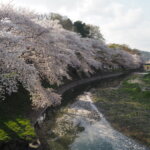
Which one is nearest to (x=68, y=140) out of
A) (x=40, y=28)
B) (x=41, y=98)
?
(x=41, y=98)

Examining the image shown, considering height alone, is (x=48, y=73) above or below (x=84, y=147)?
above

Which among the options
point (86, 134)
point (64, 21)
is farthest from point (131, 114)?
point (64, 21)

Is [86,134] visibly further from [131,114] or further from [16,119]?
[131,114]

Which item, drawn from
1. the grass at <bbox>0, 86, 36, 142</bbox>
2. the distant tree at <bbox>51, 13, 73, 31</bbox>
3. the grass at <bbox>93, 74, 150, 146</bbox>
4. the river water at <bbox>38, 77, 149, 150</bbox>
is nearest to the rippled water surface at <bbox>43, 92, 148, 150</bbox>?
the river water at <bbox>38, 77, 149, 150</bbox>

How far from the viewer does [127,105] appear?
25281mm

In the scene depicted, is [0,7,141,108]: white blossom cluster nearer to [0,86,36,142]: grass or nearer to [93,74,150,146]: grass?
[0,86,36,142]: grass

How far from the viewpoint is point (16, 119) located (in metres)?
15.3

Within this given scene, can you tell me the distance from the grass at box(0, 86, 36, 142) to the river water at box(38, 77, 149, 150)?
1.94 metres

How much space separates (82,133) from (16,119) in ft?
16.0

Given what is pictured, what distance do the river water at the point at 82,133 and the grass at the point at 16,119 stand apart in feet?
6.36

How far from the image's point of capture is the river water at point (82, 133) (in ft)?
48.1

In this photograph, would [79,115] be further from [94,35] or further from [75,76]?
[94,35]

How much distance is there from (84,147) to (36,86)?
6110 mm

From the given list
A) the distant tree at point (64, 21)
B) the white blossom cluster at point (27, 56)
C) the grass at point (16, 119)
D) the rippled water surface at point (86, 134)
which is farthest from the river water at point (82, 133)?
the distant tree at point (64, 21)
